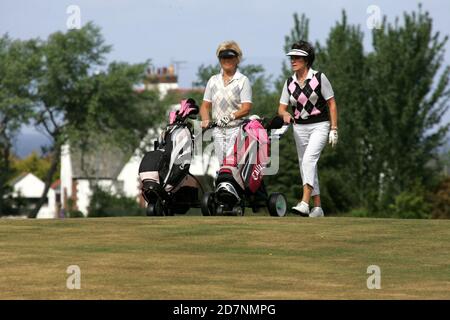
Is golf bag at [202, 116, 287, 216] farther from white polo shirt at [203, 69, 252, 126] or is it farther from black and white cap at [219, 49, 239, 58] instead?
black and white cap at [219, 49, 239, 58]

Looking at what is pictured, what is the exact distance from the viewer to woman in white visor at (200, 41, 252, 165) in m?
17.2

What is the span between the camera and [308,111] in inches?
687

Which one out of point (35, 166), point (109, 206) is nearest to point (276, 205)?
point (109, 206)

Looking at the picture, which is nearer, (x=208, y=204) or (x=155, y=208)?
(x=208, y=204)

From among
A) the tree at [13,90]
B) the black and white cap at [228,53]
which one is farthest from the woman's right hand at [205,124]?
the tree at [13,90]

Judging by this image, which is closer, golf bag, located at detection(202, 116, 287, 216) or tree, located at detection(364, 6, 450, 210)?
golf bag, located at detection(202, 116, 287, 216)

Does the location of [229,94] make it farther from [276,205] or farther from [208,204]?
[276,205]

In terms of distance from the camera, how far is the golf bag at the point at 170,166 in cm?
1745

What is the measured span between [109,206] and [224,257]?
79498 millimetres

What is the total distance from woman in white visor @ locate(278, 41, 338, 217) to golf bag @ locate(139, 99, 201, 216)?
137 cm

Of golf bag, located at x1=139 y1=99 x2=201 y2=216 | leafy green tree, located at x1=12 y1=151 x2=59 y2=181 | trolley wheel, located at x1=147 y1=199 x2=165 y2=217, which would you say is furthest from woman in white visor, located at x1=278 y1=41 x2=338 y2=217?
leafy green tree, located at x1=12 y1=151 x2=59 y2=181

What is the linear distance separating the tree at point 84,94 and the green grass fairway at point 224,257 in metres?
75.0

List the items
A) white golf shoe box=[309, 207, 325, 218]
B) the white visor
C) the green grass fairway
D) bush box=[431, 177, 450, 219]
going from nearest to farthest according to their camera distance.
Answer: the green grass fairway → the white visor → white golf shoe box=[309, 207, 325, 218] → bush box=[431, 177, 450, 219]

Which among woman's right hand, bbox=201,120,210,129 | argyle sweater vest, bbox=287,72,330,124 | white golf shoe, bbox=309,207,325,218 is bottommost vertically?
white golf shoe, bbox=309,207,325,218
